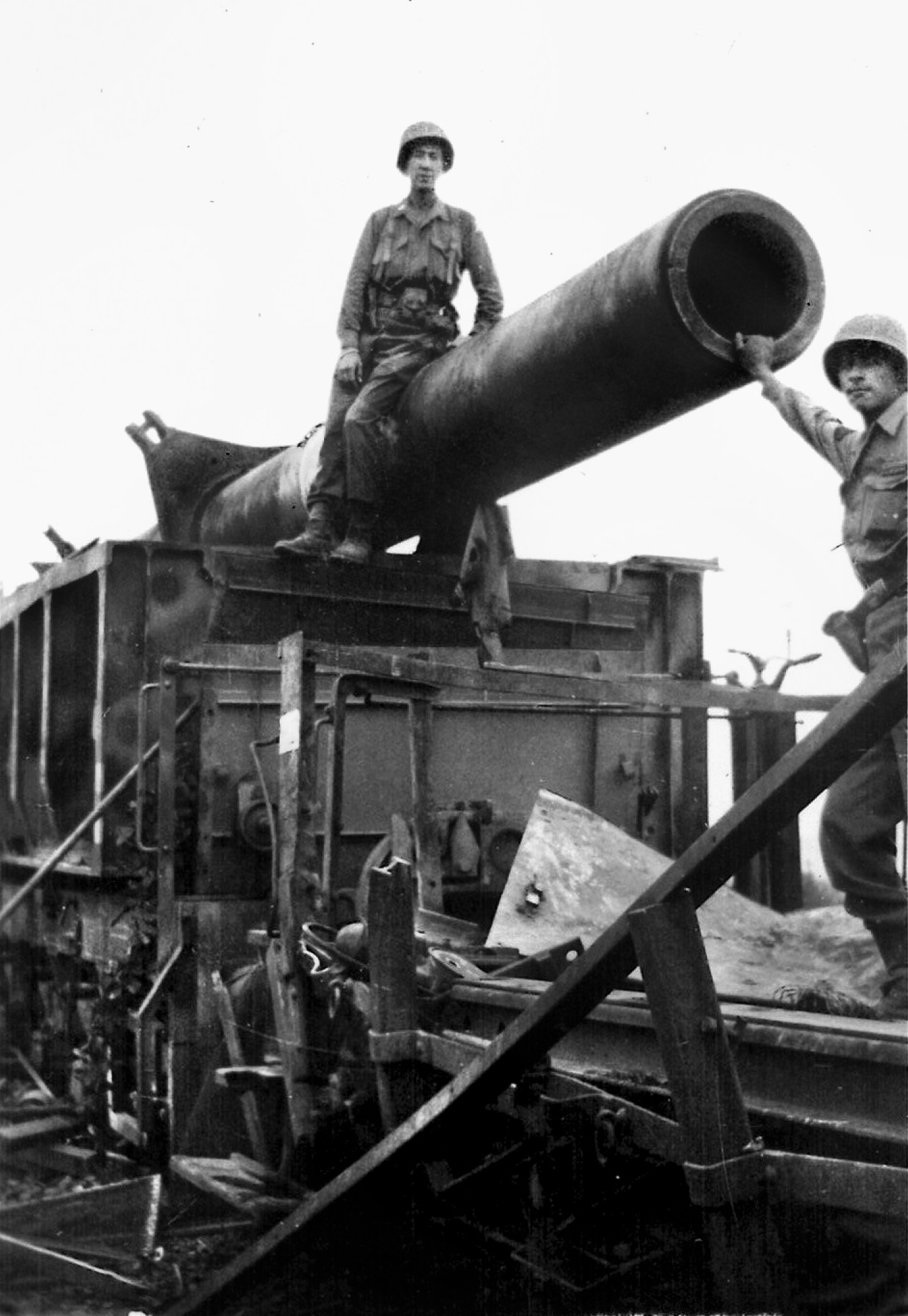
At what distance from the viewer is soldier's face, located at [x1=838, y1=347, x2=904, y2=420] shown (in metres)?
2.96

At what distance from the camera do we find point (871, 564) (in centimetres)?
302

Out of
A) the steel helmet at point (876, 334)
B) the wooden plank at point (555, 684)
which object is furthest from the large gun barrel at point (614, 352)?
the wooden plank at point (555, 684)

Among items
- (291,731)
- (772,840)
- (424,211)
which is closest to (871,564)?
(291,731)

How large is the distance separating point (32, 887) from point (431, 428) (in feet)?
7.95

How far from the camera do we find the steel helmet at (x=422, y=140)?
4.59m

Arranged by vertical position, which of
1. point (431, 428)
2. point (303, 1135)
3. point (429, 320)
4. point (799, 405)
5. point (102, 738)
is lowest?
point (303, 1135)

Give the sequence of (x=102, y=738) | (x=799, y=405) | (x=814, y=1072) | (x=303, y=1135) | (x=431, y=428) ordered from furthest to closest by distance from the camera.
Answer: (x=102, y=738)
(x=431, y=428)
(x=303, y=1135)
(x=799, y=405)
(x=814, y=1072)

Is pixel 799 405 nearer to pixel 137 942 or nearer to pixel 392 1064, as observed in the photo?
pixel 392 1064

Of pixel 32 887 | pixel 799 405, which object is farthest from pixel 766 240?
pixel 32 887

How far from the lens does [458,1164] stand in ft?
10.5

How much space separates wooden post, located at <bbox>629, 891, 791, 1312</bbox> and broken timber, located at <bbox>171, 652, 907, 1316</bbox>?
0.07m

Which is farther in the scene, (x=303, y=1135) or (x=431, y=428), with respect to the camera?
(x=431, y=428)

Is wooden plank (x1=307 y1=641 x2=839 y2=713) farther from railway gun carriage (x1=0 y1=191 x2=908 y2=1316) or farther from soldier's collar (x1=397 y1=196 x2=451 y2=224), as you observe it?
soldier's collar (x1=397 y1=196 x2=451 y2=224)

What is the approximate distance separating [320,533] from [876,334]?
273 centimetres
